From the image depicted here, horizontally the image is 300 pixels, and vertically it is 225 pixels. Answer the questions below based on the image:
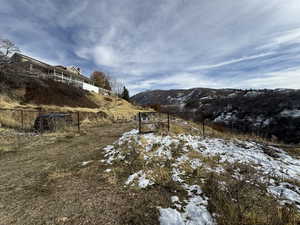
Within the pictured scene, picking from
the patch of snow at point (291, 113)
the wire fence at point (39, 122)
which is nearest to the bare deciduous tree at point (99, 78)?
the wire fence at point (39, 122)

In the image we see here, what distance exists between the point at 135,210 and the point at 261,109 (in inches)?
1743

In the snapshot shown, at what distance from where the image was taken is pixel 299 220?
7.42 ft

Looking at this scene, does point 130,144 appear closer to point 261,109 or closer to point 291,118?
point 291,118

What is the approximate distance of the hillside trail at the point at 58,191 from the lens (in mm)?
2463

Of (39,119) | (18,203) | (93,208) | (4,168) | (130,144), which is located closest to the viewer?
(93,208)

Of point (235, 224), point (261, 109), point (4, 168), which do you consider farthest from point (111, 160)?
point (261, 109)

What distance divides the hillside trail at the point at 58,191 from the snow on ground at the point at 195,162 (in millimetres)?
647

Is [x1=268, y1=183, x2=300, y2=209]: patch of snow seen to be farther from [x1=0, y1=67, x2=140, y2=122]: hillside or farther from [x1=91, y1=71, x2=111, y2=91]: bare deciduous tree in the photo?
[x1=91, y1=71, x2=111, y2=91]: bare deciduous tree

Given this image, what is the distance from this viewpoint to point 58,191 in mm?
3238

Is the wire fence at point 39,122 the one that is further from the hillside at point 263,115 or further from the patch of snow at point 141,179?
the hillside at point 263,115

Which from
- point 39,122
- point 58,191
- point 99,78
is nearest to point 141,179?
point 58,191

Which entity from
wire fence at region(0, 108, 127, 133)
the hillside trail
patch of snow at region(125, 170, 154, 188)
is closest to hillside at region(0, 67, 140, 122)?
wire fence at region(0, 108, 127, 133)

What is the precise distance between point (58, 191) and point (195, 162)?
3663mm

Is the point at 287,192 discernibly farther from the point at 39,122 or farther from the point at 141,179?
the point at 39,122
